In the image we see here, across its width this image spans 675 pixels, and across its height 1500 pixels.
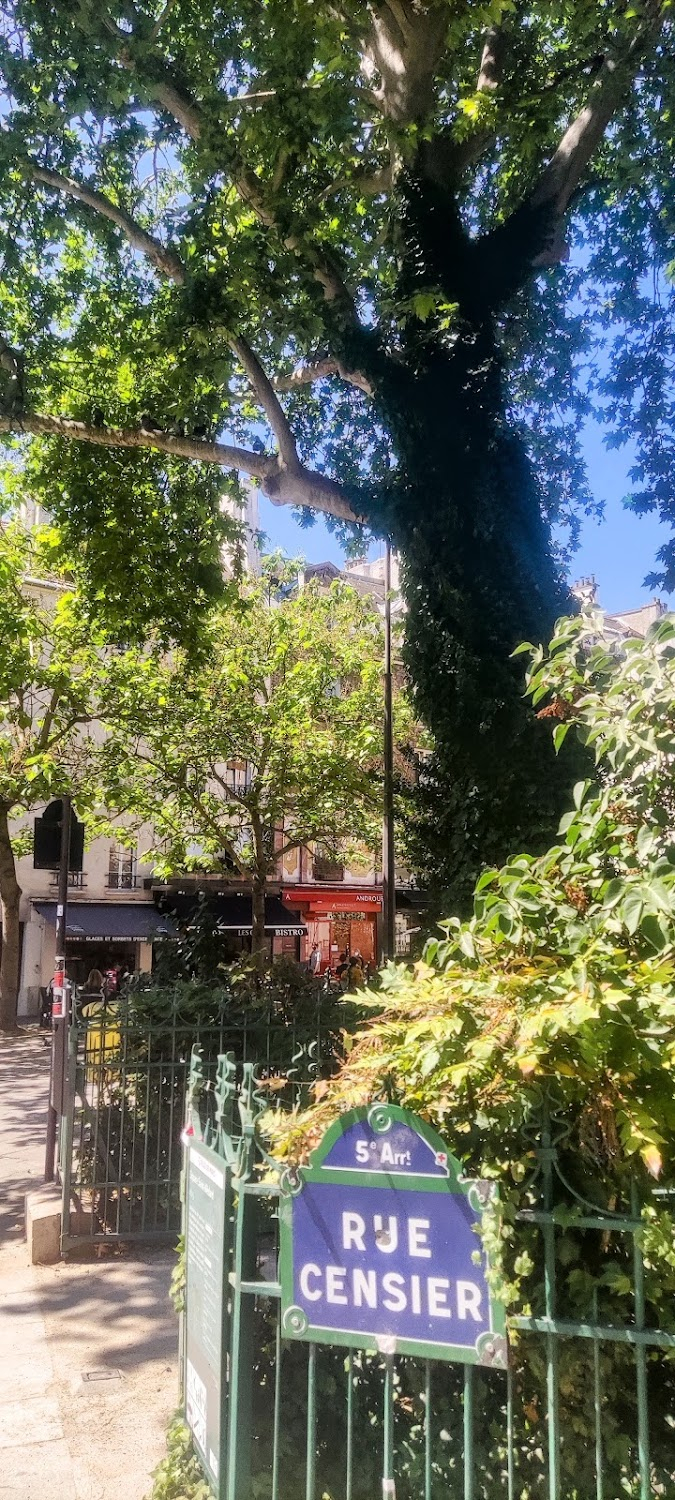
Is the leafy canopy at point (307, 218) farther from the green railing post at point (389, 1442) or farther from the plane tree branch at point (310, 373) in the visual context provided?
the green railing post at point (389, 1442)

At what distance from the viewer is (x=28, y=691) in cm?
1820

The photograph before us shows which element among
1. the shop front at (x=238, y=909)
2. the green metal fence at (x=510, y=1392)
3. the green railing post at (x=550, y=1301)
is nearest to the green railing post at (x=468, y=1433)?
the green metal fence at (x=510, y=1392)

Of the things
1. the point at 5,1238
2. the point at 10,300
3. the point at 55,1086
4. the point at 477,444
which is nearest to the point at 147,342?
the point at 10,300

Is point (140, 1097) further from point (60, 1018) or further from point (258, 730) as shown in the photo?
point (258, 730)

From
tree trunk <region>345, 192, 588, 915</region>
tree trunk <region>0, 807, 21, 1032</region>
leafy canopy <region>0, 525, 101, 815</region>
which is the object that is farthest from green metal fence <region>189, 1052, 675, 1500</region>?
tree trunk <region>0, 807, 21, 1032</region>

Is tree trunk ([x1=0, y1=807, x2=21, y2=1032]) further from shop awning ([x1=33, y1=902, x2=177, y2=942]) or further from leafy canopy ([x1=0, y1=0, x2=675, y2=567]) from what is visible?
leafy canopy ([x1=0, y1=0, x2=675, y2=567])

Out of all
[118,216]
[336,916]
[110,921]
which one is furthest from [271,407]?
[336,916]

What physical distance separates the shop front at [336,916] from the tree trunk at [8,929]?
12289 mm

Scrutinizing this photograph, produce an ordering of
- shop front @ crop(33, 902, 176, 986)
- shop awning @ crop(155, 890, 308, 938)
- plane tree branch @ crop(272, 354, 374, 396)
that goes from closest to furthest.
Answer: plane tree branch @ crop(272, 354, 374, 396) → shop front @ crop(33, 902, 176, 986) → shop awning @ crop(155, 890, 308, 938)

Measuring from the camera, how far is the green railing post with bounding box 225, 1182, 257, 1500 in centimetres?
283

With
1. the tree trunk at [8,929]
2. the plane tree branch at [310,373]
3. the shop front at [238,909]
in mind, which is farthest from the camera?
the shop front at [238,909]

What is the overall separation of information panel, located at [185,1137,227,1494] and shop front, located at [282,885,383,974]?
2820 centimetres

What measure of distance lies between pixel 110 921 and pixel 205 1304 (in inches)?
994

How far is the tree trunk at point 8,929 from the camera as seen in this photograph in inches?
765
